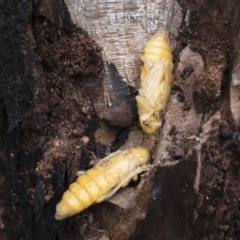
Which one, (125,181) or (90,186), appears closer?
(90,186)

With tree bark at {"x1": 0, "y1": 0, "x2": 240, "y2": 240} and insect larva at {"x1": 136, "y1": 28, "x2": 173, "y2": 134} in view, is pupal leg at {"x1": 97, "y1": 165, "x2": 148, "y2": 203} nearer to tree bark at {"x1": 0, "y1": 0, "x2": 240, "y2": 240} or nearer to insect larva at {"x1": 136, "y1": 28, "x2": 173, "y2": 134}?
tree bark at {"x1": 0, "y1": 0, "x2": 240, "y2": 240}

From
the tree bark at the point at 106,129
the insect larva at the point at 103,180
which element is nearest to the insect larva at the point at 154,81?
the tree bark at the point at 106,129

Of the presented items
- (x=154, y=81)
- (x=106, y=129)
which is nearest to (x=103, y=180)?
(x=106, y=129)

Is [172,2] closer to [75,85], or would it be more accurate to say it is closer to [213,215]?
[75,85]

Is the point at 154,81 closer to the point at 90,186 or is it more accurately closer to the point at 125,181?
the point at 125,181

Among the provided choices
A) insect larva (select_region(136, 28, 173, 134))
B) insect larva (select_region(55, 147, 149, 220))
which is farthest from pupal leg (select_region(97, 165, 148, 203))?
insect larva (select_region(136, 28, 173, 134))

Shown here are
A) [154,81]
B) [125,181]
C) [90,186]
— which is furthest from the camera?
[154,81]

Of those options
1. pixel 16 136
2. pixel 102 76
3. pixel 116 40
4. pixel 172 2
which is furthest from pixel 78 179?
pixel 172 2

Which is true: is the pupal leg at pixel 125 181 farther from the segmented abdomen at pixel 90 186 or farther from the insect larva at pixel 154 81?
the insect larva at pixel 154 81
